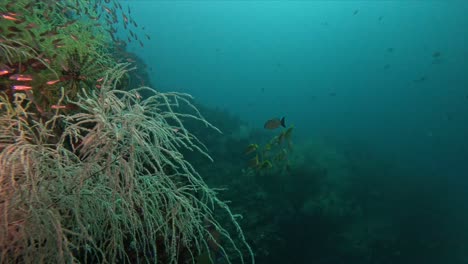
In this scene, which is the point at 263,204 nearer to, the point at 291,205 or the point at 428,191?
the point at 291,205

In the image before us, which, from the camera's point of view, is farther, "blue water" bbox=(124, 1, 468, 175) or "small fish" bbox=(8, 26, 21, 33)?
"blue water" bbox=(124, 1, 468, 175)

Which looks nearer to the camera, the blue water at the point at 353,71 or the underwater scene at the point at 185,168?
the underwater scene at the point at 185,168

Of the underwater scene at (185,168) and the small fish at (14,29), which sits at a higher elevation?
the small fish at (14,29)

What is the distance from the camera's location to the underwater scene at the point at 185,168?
2.04 meters

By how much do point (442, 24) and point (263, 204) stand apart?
11739cm

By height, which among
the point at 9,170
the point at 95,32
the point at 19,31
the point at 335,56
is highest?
the point at 335,56

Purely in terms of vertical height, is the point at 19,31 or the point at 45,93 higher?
the point at 19,31

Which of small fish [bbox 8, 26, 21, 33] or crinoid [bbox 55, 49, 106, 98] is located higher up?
small fish [bbox 8, 26, 21, 33]

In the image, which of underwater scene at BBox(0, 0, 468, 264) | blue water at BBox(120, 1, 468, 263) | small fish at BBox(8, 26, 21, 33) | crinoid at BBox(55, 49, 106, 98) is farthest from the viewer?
blue water at BBox(120, 1, 468, 263)

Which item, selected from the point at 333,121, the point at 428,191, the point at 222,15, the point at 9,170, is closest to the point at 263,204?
the point at 9,170

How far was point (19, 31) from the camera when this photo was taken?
10.7 ft

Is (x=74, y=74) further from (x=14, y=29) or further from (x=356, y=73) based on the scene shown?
(x=356, y=73)

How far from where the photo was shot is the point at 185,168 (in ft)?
7.48

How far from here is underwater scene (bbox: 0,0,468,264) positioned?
6.70ft
